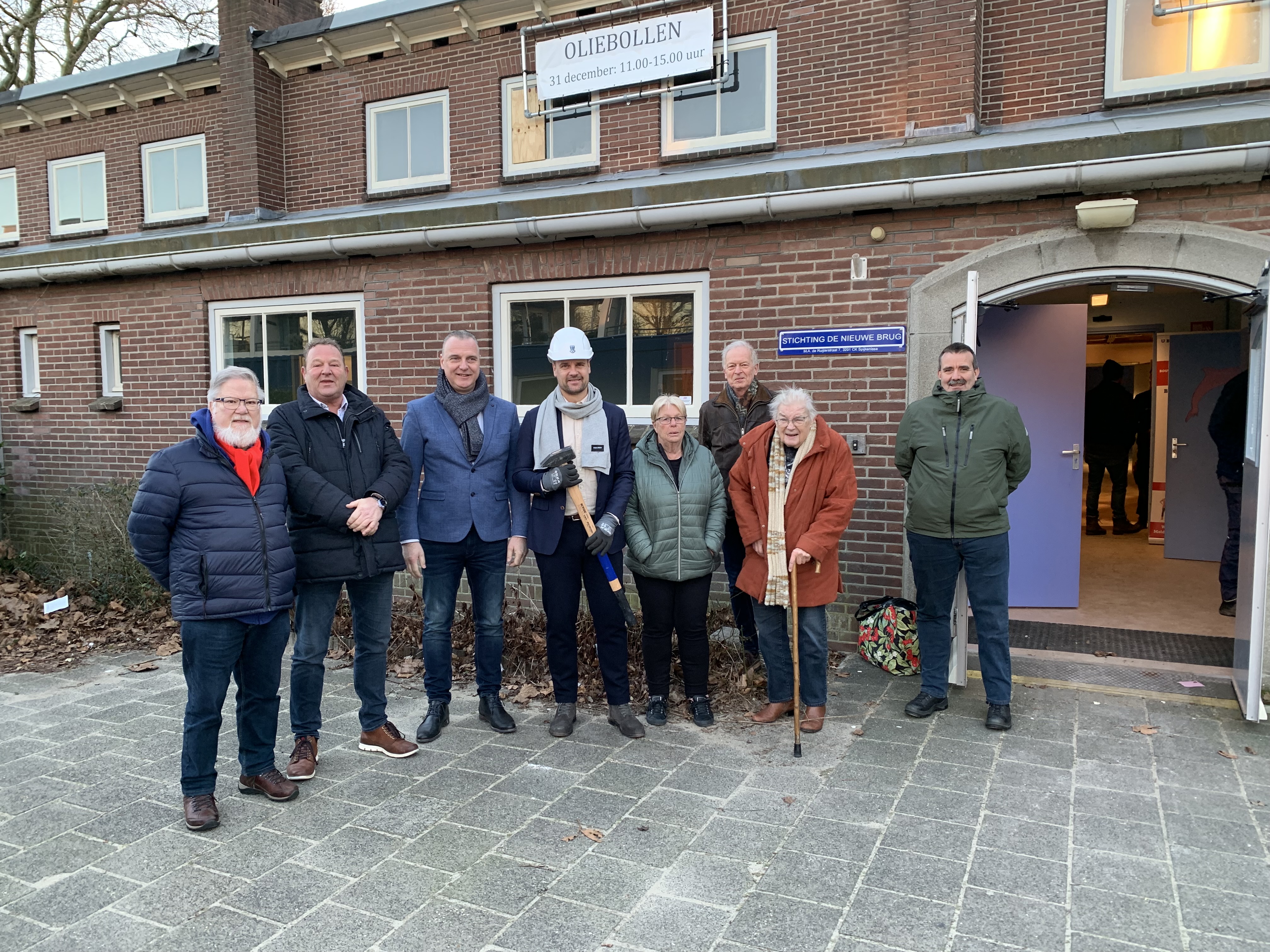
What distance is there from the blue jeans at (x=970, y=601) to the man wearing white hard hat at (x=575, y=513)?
1760mm

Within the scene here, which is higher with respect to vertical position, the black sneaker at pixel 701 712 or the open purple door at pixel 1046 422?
the open purple door at pixel 1046 422

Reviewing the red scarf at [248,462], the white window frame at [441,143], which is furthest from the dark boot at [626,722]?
the white window frame at [441,143]

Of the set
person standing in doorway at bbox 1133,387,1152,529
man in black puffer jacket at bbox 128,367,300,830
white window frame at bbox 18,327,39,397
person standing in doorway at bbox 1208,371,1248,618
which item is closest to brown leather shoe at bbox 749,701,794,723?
man in black puffer jacket at bbox 128,367,300,830

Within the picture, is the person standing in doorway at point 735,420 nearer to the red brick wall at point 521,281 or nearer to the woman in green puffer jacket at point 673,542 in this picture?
the woman in green puffer jacket at point 673,542

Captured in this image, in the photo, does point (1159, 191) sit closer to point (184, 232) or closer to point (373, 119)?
point (373, 119)

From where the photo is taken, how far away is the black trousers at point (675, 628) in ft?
16.2

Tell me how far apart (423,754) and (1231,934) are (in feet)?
11.6

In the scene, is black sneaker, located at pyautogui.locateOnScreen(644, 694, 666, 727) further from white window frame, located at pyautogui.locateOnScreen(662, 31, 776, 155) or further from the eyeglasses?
white window frame, located at pyautogui.locateOnScreen(662, 31, 776, 155)

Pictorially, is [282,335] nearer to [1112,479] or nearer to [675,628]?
[675,628]

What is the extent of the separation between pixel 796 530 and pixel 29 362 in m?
10.0

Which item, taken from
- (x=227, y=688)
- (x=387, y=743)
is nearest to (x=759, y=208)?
(x=387, y=743)

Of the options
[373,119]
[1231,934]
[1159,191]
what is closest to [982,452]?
[1159,191]

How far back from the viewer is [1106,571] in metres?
8.69

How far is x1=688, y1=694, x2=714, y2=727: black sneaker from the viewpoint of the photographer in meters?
5.02
